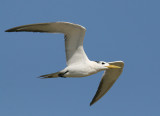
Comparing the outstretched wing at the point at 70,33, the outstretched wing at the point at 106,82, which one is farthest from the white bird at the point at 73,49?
the outstretched wing at the point at 106,82

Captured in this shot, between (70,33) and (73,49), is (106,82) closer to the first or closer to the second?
(73,49)

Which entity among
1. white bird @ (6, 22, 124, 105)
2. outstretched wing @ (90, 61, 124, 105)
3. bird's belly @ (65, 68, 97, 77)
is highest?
white bird @ (6, 22, 124, 105)

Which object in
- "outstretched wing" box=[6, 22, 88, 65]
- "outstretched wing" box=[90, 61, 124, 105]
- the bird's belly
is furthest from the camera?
"outstretched wing" box=[90, 61, 124, 105]

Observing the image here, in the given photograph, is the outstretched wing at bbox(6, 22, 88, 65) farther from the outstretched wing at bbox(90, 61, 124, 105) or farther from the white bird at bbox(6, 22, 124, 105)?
the outstretched wing at bbox(90, 61, 124, 105)

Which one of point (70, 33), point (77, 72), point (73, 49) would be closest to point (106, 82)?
point (77, 72)

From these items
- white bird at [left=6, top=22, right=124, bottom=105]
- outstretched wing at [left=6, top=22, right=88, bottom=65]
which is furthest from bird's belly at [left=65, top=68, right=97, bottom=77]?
outstretched wing at [left=6, top=22, right=88, bottom=65]

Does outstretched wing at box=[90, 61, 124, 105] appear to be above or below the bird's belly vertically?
below

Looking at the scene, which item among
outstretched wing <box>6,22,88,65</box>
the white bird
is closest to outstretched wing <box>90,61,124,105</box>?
the white bird

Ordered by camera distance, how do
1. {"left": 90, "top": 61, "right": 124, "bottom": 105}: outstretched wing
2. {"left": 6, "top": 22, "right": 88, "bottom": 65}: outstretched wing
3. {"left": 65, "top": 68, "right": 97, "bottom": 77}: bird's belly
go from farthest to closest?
{"left": 90, "top": 61, "right": 124, "bottom": 105}: outstretched wing < {"left": 65, "top": 68, "right": 97, "bottom": 77}: bird's belly < {"left": 6, "top": 22, "right": 88, "bottom": 65}: outstretched wing

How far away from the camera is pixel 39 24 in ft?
44.3

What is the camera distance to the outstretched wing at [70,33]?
1359 cm

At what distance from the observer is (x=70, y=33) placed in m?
14.4

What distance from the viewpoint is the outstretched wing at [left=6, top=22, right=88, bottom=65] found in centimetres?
1359

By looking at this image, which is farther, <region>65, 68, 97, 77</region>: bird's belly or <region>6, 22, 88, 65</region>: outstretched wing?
<region>65, 68, 97, 77</region>: bird's belly
